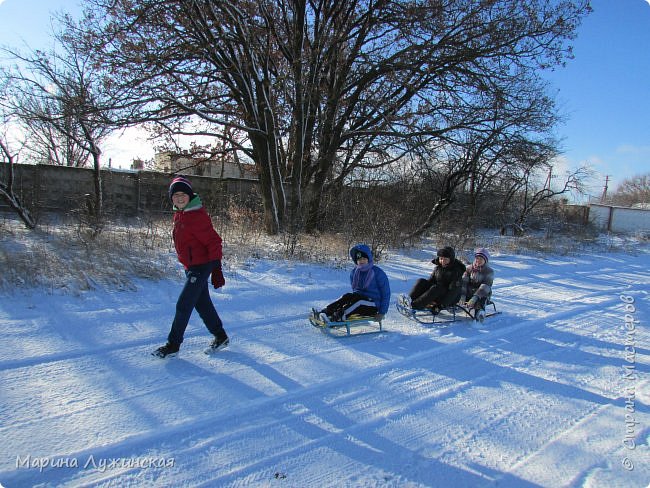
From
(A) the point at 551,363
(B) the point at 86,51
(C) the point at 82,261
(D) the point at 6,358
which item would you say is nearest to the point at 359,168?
(B) the point at 86,51

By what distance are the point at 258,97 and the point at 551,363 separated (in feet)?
34.8

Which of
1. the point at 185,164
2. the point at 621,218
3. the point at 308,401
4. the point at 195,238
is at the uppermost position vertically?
the point at 185,164

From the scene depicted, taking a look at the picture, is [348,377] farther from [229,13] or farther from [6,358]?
[229,13]

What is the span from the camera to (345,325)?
507 centimetres

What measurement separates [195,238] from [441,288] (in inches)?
145

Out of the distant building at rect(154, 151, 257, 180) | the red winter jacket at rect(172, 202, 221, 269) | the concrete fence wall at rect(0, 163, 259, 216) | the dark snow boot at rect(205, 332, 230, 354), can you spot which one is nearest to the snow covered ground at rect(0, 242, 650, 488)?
the dark snow boot at rect(205, 332, 230, 354)

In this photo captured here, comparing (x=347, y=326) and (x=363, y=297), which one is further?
(x=363, y=297)

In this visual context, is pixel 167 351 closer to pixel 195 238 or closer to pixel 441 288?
pixel 195 238

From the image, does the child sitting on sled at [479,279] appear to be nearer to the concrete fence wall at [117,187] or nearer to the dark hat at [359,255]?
the dark hat at [359,255]

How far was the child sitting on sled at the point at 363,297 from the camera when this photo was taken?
519cm

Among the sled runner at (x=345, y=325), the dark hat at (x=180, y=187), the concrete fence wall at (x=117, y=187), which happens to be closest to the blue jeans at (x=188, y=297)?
the dark hat at (x=180, y=187)

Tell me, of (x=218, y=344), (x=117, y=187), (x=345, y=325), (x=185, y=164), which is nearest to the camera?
(x=218, y=344)

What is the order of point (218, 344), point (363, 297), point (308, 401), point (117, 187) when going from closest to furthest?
1. point (308, 401)
2. point (218, 344)
3. point (363, 297)
4. point (117, 187)

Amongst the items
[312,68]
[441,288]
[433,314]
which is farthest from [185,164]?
[433,314]
